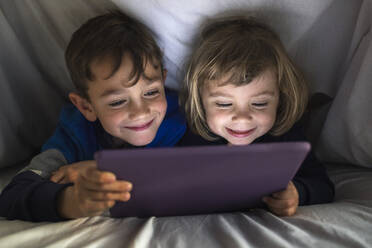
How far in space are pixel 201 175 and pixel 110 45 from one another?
1.21 ft

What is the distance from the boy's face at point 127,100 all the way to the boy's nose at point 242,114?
0.17 m

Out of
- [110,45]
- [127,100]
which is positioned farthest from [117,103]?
[110,45]

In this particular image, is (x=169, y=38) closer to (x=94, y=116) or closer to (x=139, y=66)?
(x=139, y=66)

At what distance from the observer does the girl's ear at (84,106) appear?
34.3 inches

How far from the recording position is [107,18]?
833mm

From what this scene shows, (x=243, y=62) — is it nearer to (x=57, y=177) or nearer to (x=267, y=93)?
(x=267, y=93)

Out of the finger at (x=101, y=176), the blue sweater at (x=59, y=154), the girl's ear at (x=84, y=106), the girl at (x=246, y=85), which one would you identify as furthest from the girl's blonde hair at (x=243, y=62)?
the finger at (x=101, y=176)

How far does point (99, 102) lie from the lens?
0.81 metres

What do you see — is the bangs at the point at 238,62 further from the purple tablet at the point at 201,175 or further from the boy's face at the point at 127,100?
the purple tablet at the point at 201,175

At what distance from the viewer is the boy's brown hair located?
783mm

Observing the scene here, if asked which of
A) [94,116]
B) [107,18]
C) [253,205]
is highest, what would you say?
[107,18]

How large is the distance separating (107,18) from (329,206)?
24.6 inches

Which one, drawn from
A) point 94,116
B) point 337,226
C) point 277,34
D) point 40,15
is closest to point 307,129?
point 277,34

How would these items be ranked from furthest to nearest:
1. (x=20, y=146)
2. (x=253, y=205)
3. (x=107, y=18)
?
(x=20, y=146)
(x=107, y=18)
(x=253, y=205)
